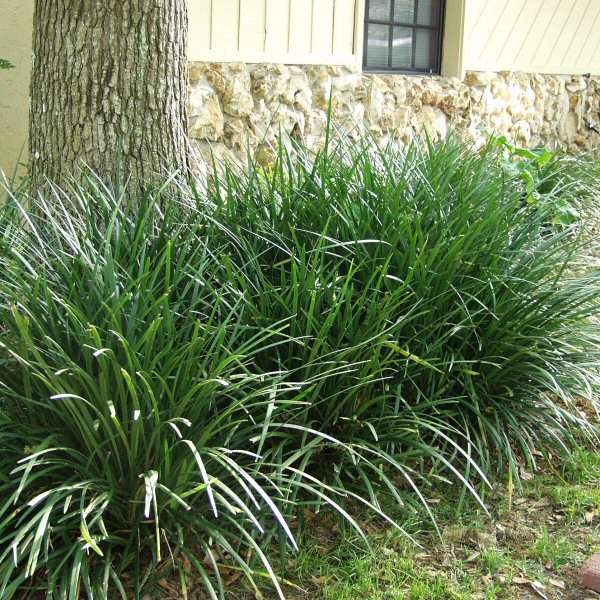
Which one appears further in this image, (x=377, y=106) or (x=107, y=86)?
(x=377, y=106)

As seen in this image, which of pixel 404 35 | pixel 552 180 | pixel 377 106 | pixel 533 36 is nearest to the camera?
pixel 552 180

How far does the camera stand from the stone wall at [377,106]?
6.32 m

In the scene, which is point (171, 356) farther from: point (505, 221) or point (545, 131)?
point (545, 131)

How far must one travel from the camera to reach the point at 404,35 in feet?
27.5

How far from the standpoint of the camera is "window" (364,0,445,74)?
8.08 meters

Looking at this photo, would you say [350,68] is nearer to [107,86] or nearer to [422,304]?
[107,86]

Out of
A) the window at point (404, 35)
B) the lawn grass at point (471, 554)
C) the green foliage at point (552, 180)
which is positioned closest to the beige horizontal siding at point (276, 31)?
the window at point (404, 35)

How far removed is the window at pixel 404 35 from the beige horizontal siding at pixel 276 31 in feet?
2.55

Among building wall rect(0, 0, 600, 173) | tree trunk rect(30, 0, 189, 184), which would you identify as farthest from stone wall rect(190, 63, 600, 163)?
tree trunk rect(30, 0, 189, 184)

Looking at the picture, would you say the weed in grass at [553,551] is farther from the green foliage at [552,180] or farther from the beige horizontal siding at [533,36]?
the beige horizontal siding at [533,36]

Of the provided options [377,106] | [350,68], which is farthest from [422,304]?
[377,106]

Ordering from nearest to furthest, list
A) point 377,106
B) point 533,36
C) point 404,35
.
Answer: point 377,106 < point 404,35 < point 533,36

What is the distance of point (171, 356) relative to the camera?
2799 millimetres

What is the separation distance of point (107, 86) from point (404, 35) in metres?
5.04
